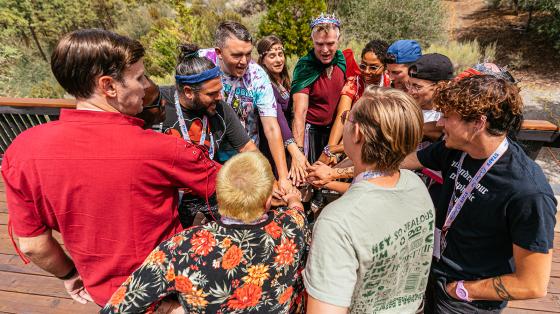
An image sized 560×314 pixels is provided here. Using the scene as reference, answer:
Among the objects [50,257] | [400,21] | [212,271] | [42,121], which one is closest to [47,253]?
[50,257]

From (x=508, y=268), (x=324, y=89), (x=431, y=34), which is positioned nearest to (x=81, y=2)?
(x=431, y=34)

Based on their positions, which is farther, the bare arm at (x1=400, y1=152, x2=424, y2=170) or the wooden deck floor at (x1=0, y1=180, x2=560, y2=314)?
the wooden deck floor at (x1=0, y1=180, x2=560, y2=314)

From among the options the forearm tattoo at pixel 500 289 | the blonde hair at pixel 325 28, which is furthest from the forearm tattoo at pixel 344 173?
the blonde hair at pixel 325 28

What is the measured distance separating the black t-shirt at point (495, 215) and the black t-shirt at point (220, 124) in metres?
1.33

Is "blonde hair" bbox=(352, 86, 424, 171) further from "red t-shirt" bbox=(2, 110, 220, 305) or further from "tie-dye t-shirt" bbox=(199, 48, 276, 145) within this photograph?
"tie-dye t-shirt" bbox=(199, 48, 276, 145)

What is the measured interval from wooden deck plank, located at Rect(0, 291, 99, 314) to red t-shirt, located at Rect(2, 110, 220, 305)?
1.50 metres

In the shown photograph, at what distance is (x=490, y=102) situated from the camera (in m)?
1.33

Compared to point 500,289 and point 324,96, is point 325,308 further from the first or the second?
point 324,96

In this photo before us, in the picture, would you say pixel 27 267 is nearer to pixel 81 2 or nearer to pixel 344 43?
pixel 344 43

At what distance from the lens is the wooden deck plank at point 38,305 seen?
8.59ft

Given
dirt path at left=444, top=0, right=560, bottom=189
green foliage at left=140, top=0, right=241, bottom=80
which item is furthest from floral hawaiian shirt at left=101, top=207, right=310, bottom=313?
green foliage at left=140, top=0, right=241, bottom=80

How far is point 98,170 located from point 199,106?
3.25 ft

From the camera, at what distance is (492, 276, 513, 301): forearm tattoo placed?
144 cm

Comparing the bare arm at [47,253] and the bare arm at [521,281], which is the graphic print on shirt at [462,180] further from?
the bare arm at [47,253]
